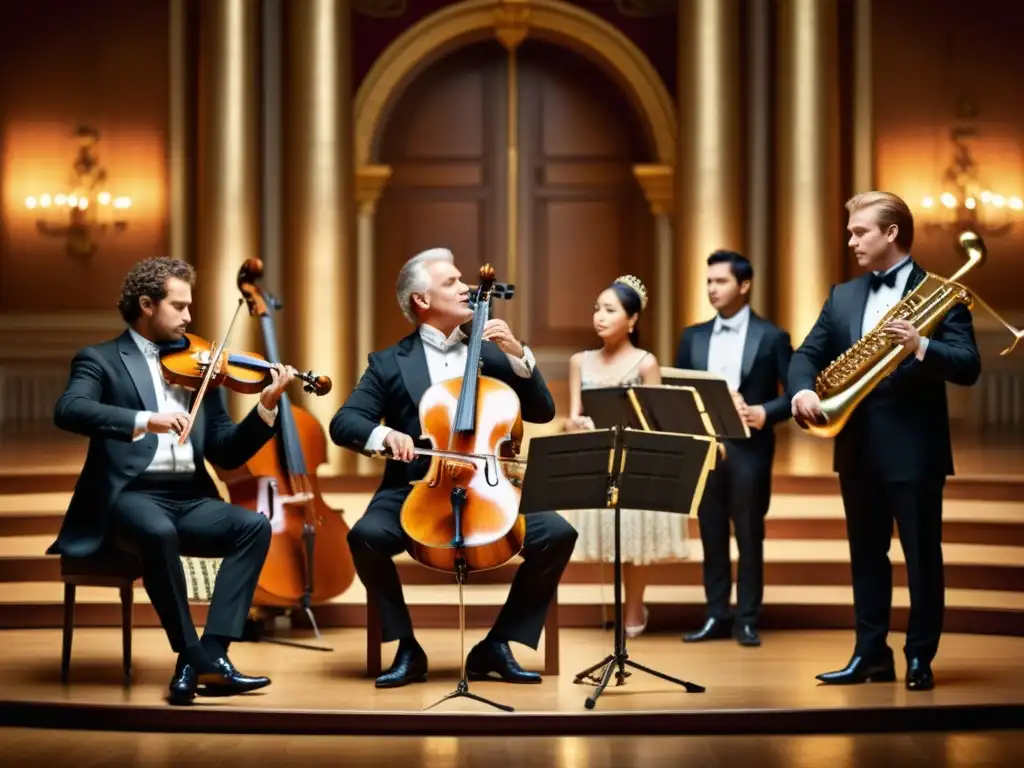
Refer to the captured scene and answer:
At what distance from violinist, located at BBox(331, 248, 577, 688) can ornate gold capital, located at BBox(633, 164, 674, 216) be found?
4.78 metres

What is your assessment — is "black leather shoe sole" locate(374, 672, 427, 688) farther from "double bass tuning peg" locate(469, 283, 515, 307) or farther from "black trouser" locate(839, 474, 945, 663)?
Answer: "black trouser" locate(839, 474, 945, 663)

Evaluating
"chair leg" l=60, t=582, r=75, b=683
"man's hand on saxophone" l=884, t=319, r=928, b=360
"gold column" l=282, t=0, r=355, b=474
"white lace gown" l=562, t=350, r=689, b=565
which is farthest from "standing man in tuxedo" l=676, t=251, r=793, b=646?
"gold column" l=282, t=0, r=355, b=474

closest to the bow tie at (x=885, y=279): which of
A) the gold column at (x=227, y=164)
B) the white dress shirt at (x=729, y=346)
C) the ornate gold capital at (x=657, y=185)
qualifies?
the white dress shirt at (x=729, y=346)

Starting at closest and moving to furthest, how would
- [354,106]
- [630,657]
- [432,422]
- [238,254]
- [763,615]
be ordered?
[432,422] < [630,657] < [763,615] < [238,254] < [354,106]

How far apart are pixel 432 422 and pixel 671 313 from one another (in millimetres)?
5470

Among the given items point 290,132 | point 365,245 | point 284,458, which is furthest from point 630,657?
point 365,245

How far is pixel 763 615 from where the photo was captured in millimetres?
6477

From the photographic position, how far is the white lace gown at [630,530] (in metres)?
6.17

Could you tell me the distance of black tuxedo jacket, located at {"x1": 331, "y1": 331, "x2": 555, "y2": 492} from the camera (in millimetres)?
5445

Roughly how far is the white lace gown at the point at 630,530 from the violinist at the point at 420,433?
737 millimetres

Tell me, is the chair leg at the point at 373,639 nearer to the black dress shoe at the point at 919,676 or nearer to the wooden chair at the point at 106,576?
the wooden chair at the point at 106,576

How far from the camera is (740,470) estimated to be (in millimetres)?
6195

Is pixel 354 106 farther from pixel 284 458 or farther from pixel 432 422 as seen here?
pixel 432 422

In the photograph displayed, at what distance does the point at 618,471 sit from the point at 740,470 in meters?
1.29
